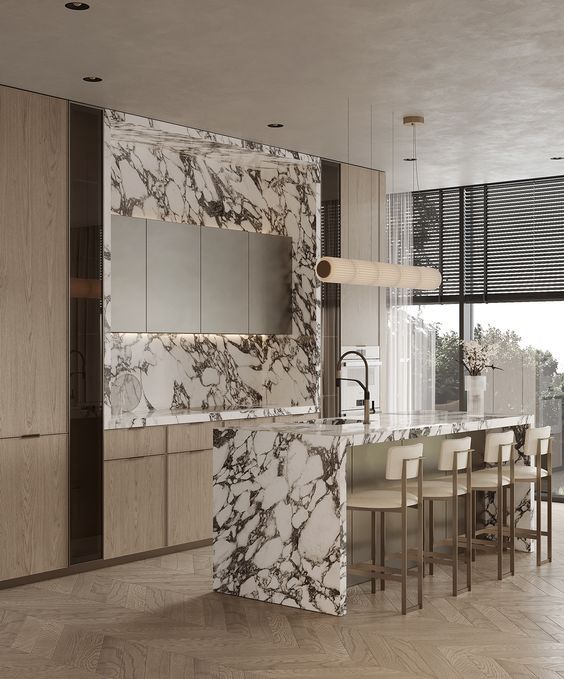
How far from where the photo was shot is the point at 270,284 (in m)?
8.02

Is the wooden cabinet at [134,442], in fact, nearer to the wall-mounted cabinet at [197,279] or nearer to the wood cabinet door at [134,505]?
the wood cabinet door at [134,505]

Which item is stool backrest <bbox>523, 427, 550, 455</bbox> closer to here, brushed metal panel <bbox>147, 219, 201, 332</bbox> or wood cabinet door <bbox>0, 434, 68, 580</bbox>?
brushed metal panel <bbox>147, 219, 201, 332</bbox>

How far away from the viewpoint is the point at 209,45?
16.5 feet

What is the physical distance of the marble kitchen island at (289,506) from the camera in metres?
5.13

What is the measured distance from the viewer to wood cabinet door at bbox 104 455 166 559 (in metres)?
6.34

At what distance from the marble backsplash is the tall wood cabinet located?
57 centimetres

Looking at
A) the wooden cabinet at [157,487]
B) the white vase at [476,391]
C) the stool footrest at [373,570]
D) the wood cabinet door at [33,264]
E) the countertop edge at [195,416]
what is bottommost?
the stool footrest at [373,570]

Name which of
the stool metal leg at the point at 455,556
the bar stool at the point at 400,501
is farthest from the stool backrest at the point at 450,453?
the bar stool at the point at 400,501

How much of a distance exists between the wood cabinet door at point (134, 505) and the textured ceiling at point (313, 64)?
2442mm

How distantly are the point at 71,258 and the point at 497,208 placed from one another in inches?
192

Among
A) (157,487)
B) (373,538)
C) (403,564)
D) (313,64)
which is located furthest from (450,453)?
(313,64)

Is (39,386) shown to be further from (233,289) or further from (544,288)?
(544,288)

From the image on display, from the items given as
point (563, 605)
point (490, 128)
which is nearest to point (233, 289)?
point (490, 128)

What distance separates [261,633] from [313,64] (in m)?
3.12
